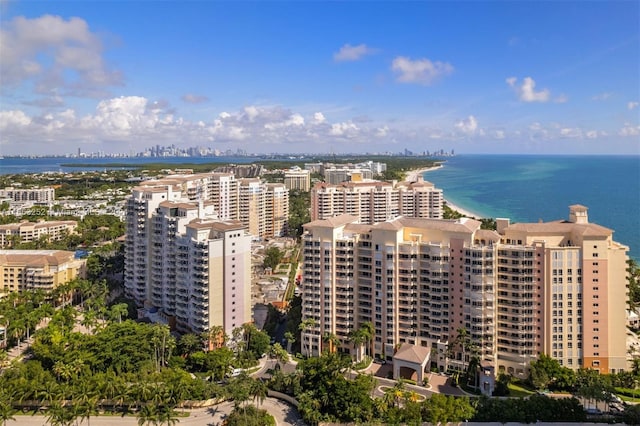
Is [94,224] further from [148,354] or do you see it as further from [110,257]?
[148,354]

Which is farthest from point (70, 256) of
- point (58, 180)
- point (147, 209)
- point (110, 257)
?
point (58, 180)

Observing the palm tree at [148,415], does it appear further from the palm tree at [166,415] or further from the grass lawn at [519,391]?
the grass lawn at [519,391]

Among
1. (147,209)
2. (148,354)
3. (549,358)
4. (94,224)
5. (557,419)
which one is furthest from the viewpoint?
(94,224)

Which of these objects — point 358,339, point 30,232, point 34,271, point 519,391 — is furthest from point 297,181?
point 519,391

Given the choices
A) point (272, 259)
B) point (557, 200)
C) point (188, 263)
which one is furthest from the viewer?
point (557, 200)


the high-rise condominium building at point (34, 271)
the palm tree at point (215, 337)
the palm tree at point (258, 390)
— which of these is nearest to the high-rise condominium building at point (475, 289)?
the palm tree at point (215, 337)

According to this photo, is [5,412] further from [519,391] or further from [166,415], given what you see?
[519,391]
